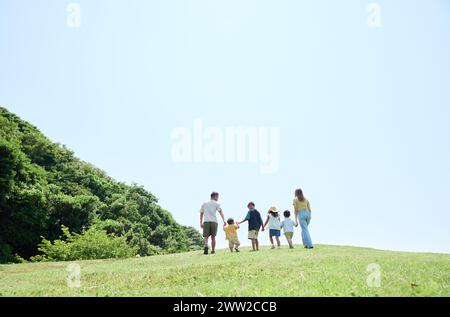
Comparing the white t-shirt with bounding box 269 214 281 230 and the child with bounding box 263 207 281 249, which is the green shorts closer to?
the child with bounding box 263 207 281 249

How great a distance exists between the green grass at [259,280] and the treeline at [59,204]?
2297cm

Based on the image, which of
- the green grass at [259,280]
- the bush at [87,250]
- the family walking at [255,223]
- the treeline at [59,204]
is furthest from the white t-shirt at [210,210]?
the treeline at [59,204]

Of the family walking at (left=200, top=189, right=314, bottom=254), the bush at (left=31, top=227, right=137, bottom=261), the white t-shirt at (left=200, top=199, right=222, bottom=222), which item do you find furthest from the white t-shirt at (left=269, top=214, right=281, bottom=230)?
the bush at (left=31, top=227, right=137, bottom=261)

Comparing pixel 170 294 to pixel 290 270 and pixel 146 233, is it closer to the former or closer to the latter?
pixel 290 270

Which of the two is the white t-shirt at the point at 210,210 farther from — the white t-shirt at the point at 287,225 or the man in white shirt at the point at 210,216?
the white t-shirt at the point at 287,225

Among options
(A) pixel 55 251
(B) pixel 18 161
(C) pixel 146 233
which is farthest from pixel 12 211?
(C) pixel 146 233

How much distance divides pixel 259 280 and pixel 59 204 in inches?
1787

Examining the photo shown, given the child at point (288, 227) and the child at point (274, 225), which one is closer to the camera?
the child at point (288, 227)

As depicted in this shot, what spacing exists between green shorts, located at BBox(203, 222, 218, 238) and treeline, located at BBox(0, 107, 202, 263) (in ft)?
57.5

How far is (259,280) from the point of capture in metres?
13.1

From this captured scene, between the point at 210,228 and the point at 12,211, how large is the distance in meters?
33.3

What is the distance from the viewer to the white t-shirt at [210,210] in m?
23.1

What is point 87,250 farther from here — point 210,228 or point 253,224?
point 253,224
